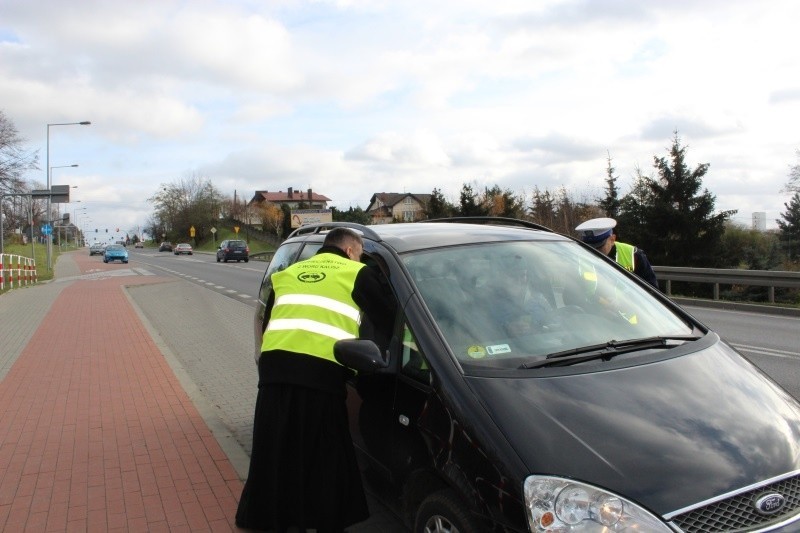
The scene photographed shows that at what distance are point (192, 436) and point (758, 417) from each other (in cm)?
435

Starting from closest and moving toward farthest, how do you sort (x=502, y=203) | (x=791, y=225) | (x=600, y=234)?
(x=600, y=234), (x=791, y=225), (x=502, y=203)

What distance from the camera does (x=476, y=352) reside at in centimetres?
301

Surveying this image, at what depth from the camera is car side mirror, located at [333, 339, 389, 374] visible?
2979mm

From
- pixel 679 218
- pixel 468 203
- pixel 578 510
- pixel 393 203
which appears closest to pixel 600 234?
pixel 578 510

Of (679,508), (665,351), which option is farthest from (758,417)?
(679,508)

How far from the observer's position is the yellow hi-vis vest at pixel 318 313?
329 cm

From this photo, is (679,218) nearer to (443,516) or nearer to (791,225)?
(791,225)

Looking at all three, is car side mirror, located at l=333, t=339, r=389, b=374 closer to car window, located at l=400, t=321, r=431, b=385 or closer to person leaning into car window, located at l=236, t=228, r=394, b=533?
car window, located at l=400, t=321, r=431, b=385

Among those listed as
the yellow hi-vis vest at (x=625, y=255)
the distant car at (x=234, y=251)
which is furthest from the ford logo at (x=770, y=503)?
the distant car at (x=234, y=251)

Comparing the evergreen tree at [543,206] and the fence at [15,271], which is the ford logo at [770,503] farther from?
the evergreen tree at [543,206]

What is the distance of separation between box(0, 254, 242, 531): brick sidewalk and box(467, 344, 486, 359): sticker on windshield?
188 cm

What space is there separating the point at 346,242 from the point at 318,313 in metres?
0.47

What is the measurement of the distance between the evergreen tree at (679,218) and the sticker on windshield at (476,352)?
1040 inches

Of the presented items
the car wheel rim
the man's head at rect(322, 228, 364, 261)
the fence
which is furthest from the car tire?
the fence
